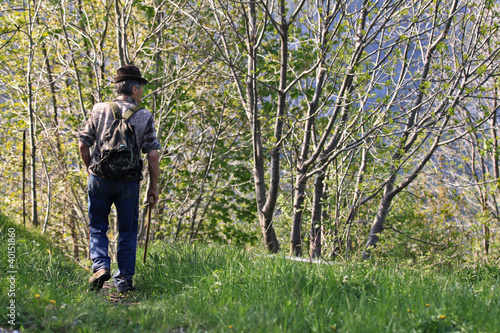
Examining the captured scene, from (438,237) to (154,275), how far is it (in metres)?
7.91

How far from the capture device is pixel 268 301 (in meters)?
2.95

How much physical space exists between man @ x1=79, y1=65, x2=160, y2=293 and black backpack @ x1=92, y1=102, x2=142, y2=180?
0.10 metres

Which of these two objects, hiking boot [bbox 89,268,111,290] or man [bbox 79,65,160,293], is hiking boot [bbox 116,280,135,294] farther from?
hiking boot [bbox 89,268,111,290]

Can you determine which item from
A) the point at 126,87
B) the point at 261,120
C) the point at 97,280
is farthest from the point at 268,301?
the point at 261,120

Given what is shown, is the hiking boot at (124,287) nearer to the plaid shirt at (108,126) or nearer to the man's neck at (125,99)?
the plaid shirt at (108,126)

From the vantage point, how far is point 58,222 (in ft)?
39.8

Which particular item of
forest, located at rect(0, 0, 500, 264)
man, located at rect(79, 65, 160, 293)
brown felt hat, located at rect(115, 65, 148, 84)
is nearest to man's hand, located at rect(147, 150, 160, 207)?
man, located at rect(79, 65, 160, 293)

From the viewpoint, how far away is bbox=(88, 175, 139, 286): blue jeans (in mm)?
4254

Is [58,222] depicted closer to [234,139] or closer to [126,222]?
[234,139]

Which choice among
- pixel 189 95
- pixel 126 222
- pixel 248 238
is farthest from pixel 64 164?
pixel 126 222

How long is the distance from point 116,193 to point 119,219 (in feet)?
0.92

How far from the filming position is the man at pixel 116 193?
4250 millimetres

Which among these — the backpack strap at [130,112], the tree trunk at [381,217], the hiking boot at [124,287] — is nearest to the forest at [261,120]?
the tree trunk at [381,217]

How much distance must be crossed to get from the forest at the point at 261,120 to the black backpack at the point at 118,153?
7.02 feet
